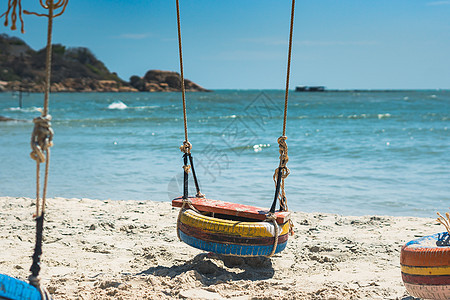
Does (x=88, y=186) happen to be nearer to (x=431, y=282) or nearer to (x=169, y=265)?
(x=169, y=265)

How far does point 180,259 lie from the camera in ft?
13.5

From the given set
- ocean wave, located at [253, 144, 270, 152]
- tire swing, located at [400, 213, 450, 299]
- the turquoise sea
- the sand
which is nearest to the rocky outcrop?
the turquoise sea

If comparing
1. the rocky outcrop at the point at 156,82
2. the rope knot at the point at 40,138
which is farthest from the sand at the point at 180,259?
the rocky outcrop at the point at 156,82

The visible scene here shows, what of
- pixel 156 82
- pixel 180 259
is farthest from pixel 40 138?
pixel 156 82

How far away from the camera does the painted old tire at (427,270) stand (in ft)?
9.48

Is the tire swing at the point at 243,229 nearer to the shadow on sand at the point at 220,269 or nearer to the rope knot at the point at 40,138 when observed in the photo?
the shadow on sand at the point at 220,269

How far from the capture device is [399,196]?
7.01 m

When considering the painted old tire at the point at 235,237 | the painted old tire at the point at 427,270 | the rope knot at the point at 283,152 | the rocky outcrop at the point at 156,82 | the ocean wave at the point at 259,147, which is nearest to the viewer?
the painted old tire at the point at 427,270

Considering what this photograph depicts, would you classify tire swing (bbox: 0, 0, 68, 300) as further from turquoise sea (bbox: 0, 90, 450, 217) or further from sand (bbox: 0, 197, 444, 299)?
turquoise sea (bbox: 0, 90, 450, 217)

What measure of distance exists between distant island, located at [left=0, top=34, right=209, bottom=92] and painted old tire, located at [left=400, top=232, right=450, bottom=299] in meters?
74.3

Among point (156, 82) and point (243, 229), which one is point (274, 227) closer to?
point (243, 229)

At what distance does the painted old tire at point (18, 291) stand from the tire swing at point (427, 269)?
232cm

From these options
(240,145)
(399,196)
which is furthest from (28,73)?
(399,196)

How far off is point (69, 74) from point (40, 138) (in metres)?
88.7
